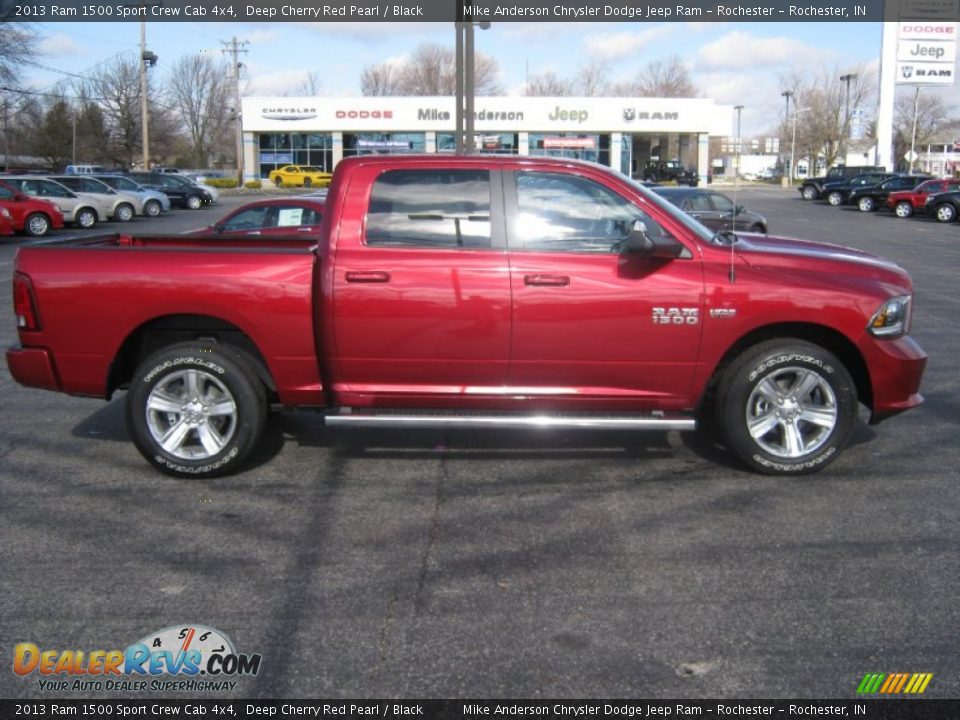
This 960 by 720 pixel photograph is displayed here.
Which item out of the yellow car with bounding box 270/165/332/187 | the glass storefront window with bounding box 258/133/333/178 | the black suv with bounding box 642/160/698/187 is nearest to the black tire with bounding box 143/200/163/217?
the yellow car with bounding box 270/165/332/187

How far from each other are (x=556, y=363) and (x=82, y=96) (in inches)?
3356

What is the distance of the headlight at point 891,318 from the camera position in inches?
215

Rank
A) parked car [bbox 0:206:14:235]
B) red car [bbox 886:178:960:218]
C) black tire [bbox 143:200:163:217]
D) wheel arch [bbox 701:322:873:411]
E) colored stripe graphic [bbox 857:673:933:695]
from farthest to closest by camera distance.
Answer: red car [bbox 886:178:960:218] < black tire [bbox 143:200:163:217] < parked car [bbox 0:206:14:235] < wheel arch [bbox 701:322:873:411] < colored stripe graphic [bbox 857:673:933:695]

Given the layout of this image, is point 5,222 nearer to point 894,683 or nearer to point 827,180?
point 894,683

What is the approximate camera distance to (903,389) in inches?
220

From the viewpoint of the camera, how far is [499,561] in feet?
14.5

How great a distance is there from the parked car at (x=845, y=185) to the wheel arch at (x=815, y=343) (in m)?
44.1

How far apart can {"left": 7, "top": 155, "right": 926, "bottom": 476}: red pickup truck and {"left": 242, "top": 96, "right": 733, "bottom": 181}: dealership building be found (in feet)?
198

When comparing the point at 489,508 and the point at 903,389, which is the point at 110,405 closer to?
the point at 489,508

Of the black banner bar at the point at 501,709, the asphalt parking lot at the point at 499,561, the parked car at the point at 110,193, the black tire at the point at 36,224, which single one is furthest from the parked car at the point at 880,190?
the black banner bar at the point at 501,709

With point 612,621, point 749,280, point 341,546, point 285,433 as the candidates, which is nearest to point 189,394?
point 285,433

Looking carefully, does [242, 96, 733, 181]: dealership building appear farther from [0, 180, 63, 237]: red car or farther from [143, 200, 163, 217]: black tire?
[0, 180, 63, 237]: red car

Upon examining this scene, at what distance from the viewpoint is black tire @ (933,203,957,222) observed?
35.3m

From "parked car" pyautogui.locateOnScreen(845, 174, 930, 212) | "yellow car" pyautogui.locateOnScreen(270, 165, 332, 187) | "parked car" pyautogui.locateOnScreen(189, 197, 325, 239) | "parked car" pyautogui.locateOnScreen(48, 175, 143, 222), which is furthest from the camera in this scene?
"yellow car" pyautogui.locateOnScreen(270, 165, 332, 187)
